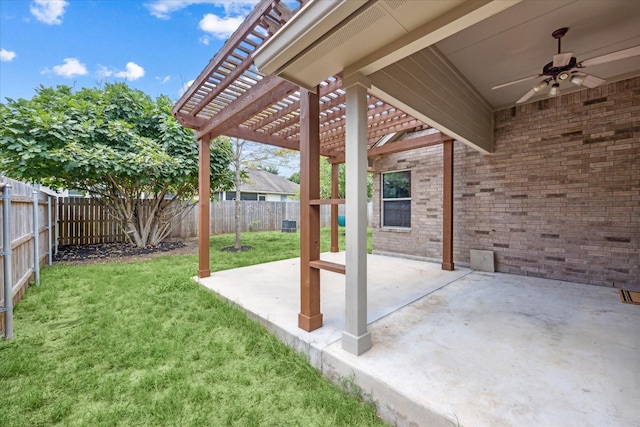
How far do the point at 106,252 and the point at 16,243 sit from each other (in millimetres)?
3904

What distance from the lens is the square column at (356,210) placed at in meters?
2.18

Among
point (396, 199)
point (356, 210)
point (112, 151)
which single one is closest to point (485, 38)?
point (356, 210)

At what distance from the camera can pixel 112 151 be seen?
6.23m

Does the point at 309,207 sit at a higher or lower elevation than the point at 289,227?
A: higher

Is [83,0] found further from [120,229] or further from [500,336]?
[500,336]

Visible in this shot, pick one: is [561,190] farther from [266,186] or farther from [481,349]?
[266,186]

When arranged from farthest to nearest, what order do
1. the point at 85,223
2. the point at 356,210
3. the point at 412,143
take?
the point at 85,223, the point at 412,143, the point at 356,210

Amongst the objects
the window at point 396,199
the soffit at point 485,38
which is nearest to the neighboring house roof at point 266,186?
the window at point 396,199

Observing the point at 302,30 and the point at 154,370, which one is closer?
the point at 302,30

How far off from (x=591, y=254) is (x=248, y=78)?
5.80m

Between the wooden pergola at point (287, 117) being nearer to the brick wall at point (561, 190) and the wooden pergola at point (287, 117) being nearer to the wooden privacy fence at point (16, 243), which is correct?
the brick wall at point (561, 190)

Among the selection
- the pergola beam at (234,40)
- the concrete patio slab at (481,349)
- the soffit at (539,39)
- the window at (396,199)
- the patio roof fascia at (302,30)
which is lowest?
the concrete patio slab at (481,349)

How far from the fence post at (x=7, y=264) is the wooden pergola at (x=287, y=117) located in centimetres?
224

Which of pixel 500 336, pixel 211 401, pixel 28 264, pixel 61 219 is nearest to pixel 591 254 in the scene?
pixel 500 336
